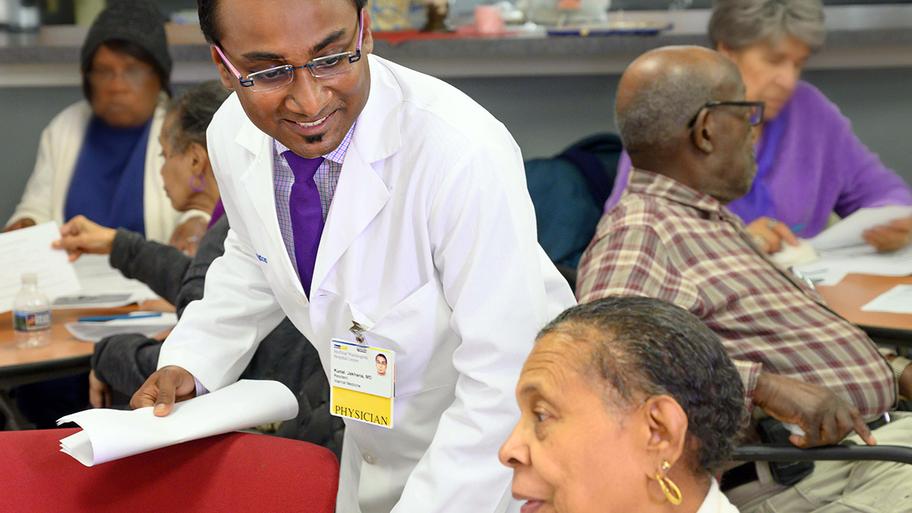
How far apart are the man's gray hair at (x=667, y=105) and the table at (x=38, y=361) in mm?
1371

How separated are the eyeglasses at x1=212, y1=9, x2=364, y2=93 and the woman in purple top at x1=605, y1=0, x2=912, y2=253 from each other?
198 cm

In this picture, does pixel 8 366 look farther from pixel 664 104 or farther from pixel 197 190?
pixel 664 104

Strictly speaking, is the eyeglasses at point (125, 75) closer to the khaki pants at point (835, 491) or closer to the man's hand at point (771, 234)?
the man's hand at point (771, 234)

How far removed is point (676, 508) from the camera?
1249mm

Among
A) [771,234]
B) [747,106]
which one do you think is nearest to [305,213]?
[747,106]

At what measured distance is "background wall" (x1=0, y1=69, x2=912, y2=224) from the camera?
4.29 m

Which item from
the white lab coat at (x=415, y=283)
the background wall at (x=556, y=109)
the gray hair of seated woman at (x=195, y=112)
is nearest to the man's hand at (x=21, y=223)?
the background wall at (x=556, y=109)

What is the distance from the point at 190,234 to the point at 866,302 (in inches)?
72.4

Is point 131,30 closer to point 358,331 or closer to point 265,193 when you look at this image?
point 265,193

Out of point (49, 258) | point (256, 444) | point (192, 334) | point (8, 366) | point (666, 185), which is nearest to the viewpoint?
point (256, 444)

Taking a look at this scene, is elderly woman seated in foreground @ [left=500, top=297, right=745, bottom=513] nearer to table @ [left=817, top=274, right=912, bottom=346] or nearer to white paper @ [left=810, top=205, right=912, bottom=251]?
table @ [left=817, top=274, right=912, bottom=346]

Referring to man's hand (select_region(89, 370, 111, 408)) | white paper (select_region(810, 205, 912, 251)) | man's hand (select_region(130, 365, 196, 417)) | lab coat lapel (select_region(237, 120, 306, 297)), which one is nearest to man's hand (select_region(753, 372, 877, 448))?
lab coat lapel (select_region(237, 120, 306, 297))

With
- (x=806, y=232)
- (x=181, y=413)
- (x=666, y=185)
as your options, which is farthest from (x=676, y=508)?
(x=806, y=232)

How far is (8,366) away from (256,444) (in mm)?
1268
